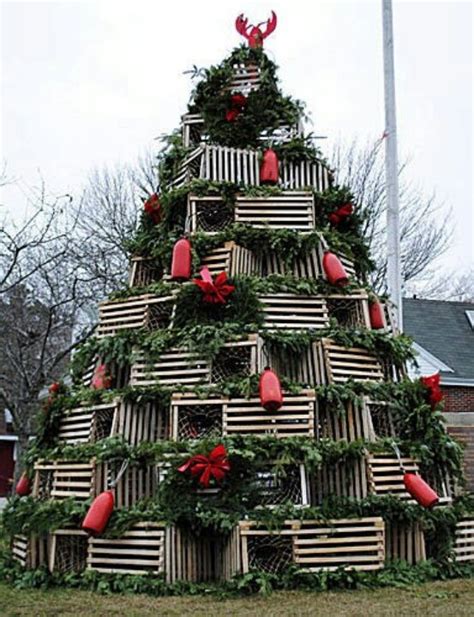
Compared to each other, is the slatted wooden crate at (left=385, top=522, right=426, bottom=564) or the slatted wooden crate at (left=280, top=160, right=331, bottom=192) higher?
the slatted wooden crate at (left=280, top=160, right=331, bottom=192)

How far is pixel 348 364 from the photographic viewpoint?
10078 millimetres

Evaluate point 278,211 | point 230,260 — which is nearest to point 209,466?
point 230,260

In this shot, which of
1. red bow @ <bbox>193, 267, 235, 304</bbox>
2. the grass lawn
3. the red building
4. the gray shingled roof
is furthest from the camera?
the gray shingled roof

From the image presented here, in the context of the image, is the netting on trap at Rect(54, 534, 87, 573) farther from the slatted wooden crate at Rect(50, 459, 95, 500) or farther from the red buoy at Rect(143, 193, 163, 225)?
the red buoy at Rect(143, 193, 163, 225)

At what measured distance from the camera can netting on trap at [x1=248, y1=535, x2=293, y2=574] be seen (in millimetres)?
8750

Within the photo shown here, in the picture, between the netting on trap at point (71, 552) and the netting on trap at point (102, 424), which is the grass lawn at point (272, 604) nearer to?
the netting on trap at point (71, 552)

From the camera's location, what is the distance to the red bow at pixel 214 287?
384 inches

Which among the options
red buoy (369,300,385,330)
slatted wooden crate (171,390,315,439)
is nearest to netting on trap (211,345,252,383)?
slatted wooden crate (171,390,315,439)

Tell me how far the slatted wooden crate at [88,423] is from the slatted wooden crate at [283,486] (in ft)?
6.53

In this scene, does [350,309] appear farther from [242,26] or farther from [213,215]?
[242,26]

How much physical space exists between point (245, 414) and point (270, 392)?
60 cm

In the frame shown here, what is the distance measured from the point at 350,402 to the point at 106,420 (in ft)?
10.3

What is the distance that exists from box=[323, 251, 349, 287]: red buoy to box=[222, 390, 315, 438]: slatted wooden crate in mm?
1704

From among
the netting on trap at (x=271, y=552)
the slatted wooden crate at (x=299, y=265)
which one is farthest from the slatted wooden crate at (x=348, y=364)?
the netting on trap at (x=271, y=552)
